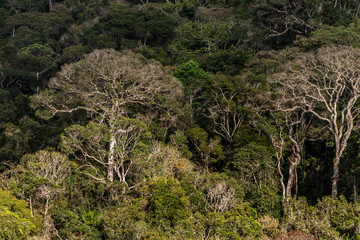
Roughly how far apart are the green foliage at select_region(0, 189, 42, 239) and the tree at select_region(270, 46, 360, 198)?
53.0 ft

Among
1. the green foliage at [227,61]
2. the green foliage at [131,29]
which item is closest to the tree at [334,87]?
the green foliage at [227,61]

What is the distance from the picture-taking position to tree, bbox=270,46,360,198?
22562mm

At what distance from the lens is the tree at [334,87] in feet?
74.0

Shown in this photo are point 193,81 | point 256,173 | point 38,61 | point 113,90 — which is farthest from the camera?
point 38,61

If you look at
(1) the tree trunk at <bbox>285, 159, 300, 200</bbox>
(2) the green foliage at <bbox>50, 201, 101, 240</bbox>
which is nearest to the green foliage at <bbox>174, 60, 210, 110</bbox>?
(1) the tree trunk at <bbox>285, 159, 300, 200</bbox>

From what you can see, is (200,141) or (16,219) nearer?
(16,219)

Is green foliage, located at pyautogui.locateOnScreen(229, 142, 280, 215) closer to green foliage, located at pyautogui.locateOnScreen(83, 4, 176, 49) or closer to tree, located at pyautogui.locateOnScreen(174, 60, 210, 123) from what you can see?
tree, located at pyautogui.locateOnScreen(174, 60, 210, 123)

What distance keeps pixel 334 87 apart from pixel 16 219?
19.6 m

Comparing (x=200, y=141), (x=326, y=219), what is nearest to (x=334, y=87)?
(x=200, y=141)

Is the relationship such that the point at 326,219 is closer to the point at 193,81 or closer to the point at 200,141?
the point at 200,141

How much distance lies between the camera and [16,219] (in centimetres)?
1527

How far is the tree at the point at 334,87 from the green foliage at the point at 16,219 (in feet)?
53.0

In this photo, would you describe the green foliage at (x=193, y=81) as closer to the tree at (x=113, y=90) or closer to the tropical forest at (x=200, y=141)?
the tropical forest at (x=200, y=141)

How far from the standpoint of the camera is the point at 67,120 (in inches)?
1221
